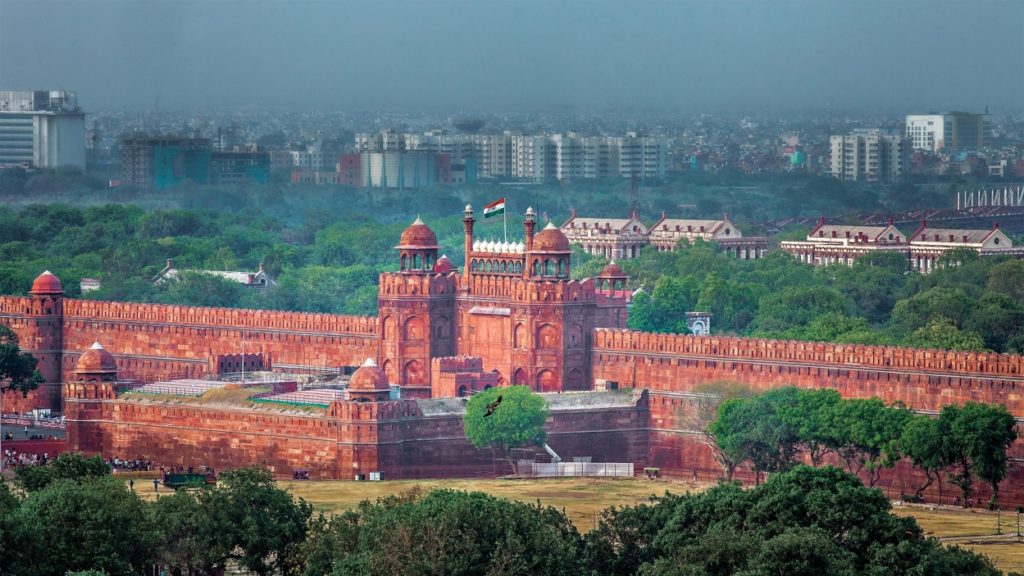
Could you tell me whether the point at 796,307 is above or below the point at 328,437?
above

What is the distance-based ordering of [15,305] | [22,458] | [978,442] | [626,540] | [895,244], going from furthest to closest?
1. [895,244]
2. [15,305]
3. [22,458]
4. [978,442]
5. [626,540]

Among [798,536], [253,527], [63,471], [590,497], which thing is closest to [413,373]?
[590,497]

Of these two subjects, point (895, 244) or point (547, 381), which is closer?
point (547, 381)

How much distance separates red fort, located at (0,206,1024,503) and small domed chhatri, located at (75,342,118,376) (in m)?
0.07

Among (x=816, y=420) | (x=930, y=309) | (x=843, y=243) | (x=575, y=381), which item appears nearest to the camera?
(x=816, y=420)

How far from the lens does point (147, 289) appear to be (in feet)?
448

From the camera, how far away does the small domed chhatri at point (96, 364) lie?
322 ft

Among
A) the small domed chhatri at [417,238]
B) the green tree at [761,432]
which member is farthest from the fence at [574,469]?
the small domed chhatri at [417,238]

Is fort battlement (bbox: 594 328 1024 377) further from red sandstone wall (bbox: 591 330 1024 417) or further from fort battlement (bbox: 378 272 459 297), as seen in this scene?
fort battlement (bbox: 378 272 459 297)

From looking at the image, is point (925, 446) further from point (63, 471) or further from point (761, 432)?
point (63, 471)

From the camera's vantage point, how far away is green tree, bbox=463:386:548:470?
9088 centimetres

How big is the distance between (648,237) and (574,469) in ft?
274

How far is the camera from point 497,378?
9762 centimetres

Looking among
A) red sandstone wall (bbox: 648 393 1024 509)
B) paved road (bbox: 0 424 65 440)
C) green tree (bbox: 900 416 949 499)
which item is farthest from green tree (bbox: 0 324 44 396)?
green tree (bbox: 900 416 949 499)
